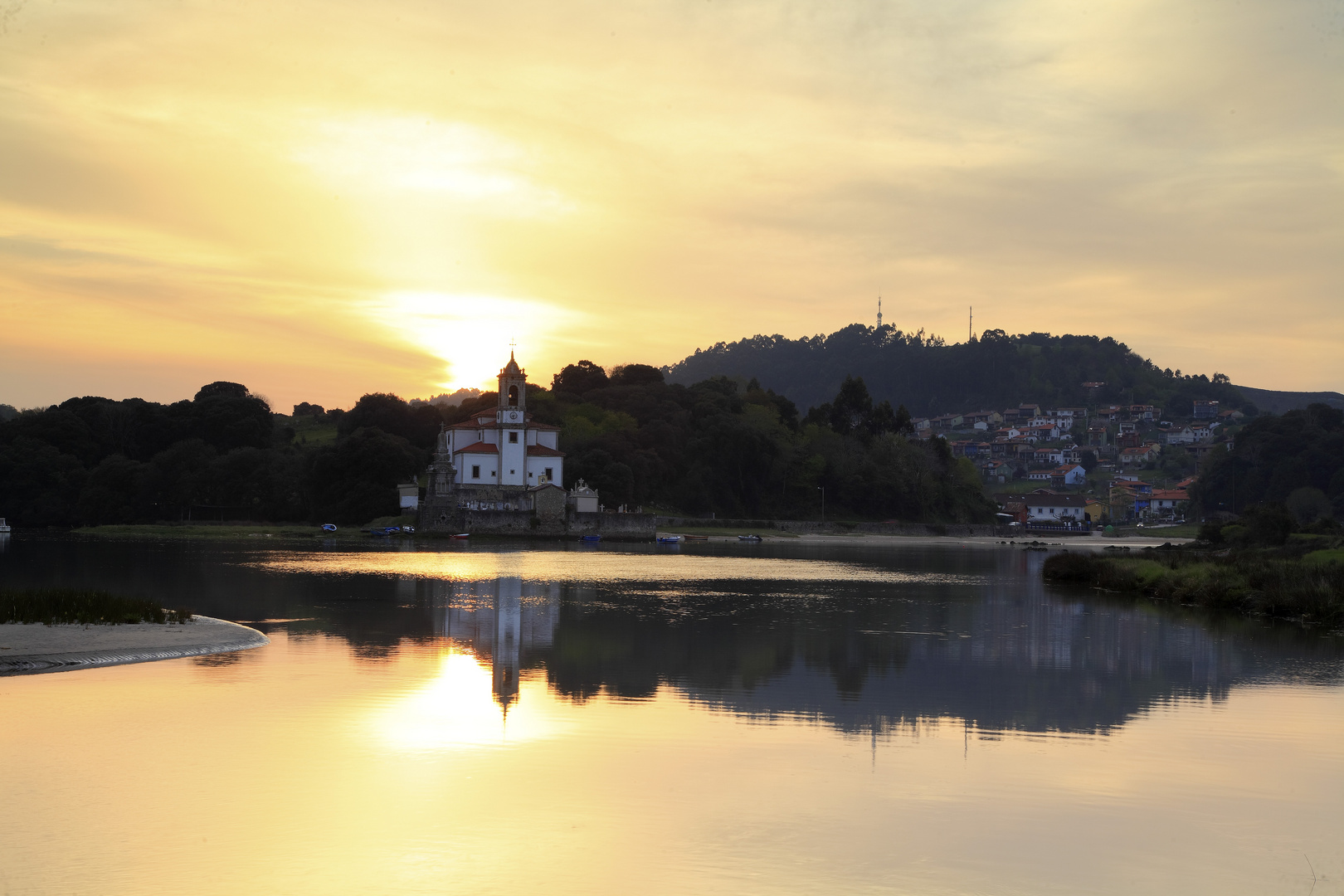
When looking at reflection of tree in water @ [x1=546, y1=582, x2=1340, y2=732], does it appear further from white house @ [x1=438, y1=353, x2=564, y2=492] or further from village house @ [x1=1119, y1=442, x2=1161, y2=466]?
village house @ [x1=1119, y1=442, x2=1161, y2=466]

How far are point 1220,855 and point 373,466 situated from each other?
82.8m

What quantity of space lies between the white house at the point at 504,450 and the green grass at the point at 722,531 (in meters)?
10.6

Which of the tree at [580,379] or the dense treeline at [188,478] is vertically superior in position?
the tree at [580,379]

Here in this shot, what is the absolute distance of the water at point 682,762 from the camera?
8.89m

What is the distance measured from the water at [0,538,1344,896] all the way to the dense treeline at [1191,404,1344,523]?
308 feet

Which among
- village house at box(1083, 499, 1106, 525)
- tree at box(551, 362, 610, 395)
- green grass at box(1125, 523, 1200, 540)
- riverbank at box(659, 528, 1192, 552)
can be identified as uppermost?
tree at box(551, 362, 610, 395)

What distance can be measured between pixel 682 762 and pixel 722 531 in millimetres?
83857

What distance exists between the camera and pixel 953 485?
418 feet

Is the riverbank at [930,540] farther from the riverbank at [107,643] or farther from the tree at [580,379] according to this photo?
the riverbank at [107,643]

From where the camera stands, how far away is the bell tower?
8756cm

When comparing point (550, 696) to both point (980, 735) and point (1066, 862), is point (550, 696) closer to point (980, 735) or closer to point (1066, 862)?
point (980, 735)

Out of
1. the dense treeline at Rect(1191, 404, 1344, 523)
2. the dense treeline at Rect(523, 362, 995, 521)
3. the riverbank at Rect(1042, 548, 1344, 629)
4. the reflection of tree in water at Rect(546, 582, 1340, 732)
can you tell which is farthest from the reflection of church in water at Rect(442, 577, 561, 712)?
the dense treeline at Rect(1191, 404, 1344, 523)

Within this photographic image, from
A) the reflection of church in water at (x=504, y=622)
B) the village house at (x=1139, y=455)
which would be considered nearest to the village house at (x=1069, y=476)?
the village house at (x=1139, y=455)

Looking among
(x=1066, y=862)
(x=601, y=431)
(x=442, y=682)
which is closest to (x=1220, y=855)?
(x=1066, y=862)
